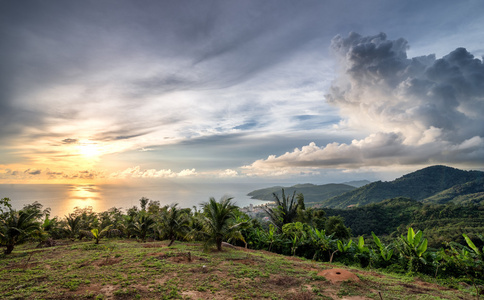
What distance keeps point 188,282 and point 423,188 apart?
172815 millimetres

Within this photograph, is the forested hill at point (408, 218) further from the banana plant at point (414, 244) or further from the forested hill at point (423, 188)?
the forested hill at point (423, 188)

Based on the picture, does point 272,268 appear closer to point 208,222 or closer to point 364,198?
point 208,222

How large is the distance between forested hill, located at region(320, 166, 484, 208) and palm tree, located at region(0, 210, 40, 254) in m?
120

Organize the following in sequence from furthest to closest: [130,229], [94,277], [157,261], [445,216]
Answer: [445,216] → [130,229] → [157,261] → [94,277]

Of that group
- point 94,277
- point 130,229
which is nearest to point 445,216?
point 130,229

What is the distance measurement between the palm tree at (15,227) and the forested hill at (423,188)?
11960 centimetres

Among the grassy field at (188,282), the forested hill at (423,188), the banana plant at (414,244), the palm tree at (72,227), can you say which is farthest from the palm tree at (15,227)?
the forested hill at (423,188)

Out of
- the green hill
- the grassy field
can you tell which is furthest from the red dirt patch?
the green hill

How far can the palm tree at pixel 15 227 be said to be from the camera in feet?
36.2

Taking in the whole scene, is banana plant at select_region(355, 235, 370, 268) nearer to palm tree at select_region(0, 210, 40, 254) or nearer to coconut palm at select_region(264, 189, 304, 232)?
coconut palm at select_region(264, 189, 304, 232)

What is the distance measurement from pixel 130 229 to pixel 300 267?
52.5ft

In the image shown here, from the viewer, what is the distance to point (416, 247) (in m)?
9.69

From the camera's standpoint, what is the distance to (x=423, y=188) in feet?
447

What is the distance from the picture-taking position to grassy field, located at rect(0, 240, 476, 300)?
6.33m
